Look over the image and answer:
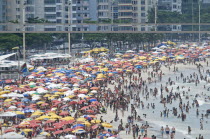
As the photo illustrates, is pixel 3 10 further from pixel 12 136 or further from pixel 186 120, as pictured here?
pixel 12 136

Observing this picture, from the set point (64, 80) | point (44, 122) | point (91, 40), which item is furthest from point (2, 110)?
point (91, 40)

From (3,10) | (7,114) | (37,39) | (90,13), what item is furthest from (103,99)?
(90,13)

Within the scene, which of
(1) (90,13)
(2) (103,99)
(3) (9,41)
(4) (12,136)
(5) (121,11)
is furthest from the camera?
(5) (121,11)

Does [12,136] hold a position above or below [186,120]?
above

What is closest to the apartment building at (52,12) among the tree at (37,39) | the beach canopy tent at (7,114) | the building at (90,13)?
the building at (90,13)

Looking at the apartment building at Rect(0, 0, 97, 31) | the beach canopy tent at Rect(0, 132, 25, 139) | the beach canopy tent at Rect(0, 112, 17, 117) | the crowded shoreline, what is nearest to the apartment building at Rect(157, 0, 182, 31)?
the apartment building at Rect(0, 0, 97, 31)

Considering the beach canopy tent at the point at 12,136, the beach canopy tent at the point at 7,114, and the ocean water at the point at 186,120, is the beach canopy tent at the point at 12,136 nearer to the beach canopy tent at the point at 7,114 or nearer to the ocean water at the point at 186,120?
the beach canopy tent at the point at 7,114

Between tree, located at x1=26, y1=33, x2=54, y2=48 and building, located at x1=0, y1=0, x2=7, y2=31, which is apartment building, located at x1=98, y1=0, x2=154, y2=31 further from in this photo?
tree, located at x1=26, y1=33, x2=54, y2=48

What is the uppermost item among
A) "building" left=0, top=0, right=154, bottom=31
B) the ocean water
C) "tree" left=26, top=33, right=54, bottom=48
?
"building" left=0, top=0, right=154, bottom=31

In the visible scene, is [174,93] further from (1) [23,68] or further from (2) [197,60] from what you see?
(2) [197,60]
